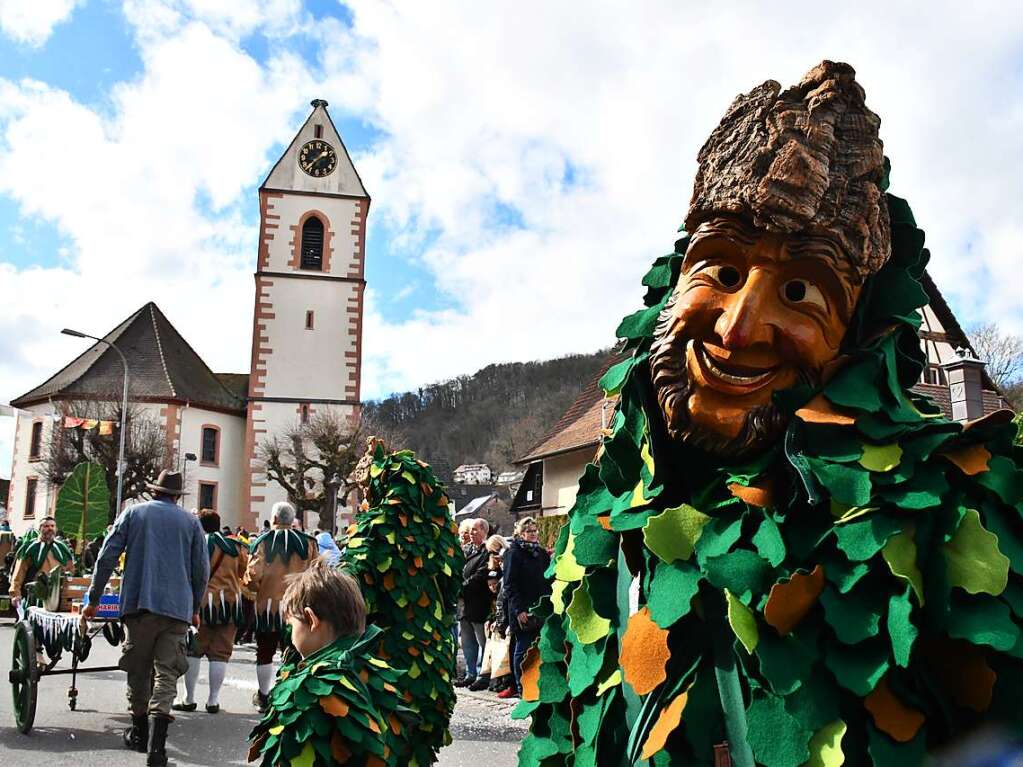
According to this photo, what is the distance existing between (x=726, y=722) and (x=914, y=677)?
1.10 feet

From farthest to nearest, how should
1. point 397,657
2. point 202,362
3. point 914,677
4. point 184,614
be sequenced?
point 202,362, point 184,614, point 397,657, point 914,677

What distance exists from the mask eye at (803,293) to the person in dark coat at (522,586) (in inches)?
258

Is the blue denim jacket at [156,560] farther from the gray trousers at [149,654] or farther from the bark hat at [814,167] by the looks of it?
the bark hat at [814,167]

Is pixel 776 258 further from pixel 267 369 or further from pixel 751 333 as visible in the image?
pixel 267 369

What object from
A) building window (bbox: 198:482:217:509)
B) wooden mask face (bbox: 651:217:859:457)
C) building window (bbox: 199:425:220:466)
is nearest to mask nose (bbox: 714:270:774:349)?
wooden mask face (bbox: 651:217:859:457)

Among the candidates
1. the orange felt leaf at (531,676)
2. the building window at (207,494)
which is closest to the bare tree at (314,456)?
the building window at (207,494)

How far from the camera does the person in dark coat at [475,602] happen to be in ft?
32.8

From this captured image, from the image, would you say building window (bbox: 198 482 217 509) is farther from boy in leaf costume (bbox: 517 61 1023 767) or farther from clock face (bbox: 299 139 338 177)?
boy in leaf costume (bbox: 517 61 1023 767)

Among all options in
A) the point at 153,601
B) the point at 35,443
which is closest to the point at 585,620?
the point at 153,601

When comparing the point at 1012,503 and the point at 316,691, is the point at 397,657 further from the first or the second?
the point at 1012,503

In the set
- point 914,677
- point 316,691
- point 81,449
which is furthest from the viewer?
point 81,449

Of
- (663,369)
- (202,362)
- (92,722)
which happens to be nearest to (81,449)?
(202,362)

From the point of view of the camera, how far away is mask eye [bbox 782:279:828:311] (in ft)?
6.32

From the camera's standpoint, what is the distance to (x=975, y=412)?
47.0 ft
